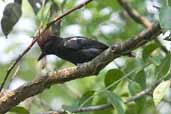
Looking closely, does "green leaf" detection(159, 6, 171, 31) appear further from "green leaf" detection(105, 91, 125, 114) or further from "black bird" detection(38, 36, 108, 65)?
"black bird" detection(38, 36, 108, 65)

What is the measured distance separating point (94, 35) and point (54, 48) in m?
1.08

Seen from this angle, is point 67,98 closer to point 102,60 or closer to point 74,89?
point 74,89

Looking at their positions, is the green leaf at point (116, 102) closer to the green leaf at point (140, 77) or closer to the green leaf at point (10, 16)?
the green leaf at point (140, 77)

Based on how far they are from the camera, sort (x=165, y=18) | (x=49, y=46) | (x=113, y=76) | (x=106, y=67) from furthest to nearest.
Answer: (x=106, y=67)
(x=49, y=46)
(x=113, y=76)
(x=165, y=18)

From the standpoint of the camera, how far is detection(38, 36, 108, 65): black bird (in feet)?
8.39

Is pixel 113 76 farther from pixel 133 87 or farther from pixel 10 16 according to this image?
pixel 10 16

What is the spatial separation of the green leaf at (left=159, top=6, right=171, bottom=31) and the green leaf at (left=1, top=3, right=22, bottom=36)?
84 centimetres

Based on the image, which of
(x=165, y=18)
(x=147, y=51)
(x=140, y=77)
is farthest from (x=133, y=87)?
(x=165, y=18)

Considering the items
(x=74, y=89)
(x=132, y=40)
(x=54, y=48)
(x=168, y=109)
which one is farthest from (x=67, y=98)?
(x=132, y=40)

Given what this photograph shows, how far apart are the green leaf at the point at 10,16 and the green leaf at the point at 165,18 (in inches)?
33.0

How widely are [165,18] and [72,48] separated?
1065 millimetres

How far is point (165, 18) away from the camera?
5.48 ft

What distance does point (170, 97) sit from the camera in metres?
3.87

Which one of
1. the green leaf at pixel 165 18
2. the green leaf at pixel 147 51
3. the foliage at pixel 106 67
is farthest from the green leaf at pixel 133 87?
the green leaf at pixel 165 18
